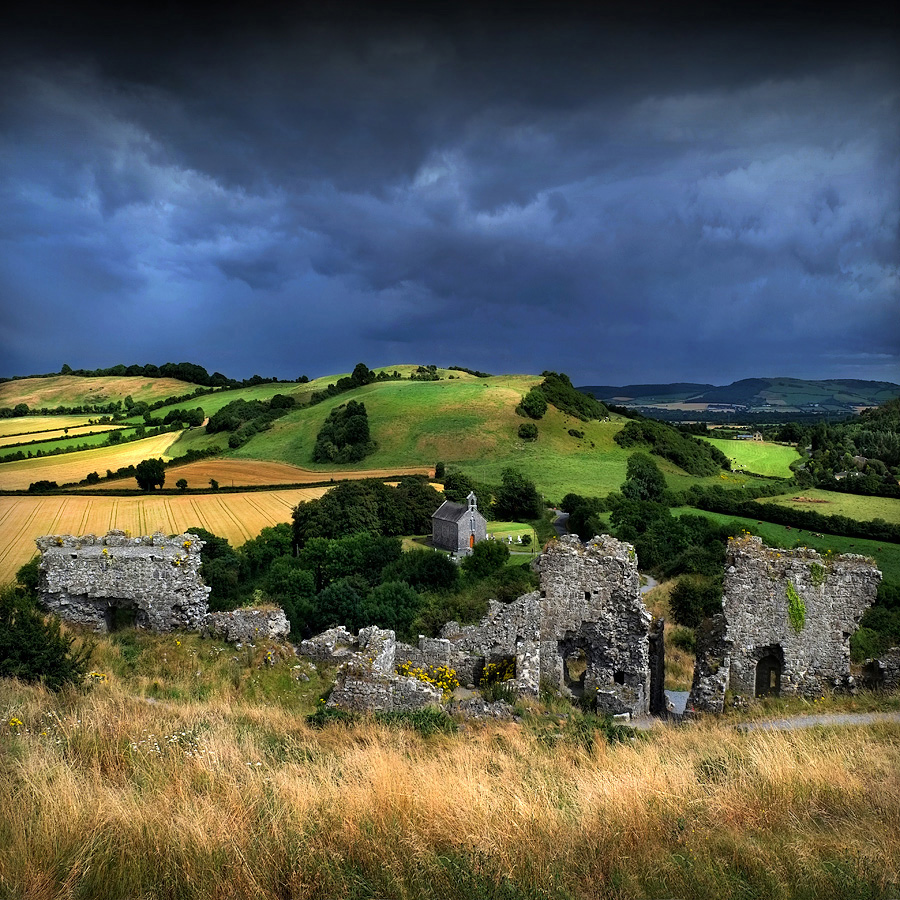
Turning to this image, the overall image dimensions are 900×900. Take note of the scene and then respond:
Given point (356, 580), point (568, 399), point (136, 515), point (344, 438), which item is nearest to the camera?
point (136, 515)

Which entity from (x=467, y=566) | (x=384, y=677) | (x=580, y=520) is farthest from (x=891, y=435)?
(x=384, y=677)

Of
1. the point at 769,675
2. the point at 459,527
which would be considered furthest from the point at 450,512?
the point at 769,675

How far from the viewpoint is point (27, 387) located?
36.6m

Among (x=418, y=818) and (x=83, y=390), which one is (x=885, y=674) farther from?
(x=83, y=390)

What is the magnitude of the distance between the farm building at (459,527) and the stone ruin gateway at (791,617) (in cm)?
2729

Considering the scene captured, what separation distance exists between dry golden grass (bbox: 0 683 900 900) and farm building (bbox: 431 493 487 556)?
110 ft

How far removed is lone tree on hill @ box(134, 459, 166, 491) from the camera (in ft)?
108

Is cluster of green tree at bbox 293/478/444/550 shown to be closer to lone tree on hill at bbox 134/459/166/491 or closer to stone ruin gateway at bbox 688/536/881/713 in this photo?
lone tree on hill at bbox 134/459/166/491

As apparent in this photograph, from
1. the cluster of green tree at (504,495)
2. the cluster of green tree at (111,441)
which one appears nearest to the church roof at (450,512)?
the cluster of green tree at (504,495)

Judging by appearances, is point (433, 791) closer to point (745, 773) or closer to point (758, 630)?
point (745, 773)

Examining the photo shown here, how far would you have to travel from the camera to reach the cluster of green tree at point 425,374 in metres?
70.0

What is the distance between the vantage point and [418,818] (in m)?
4.74

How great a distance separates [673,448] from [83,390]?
56.3 m

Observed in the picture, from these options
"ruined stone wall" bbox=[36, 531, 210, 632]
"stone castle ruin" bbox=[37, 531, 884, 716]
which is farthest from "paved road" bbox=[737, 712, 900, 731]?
"ruined stone wall" bbox=[36, 531, 210, 632]
